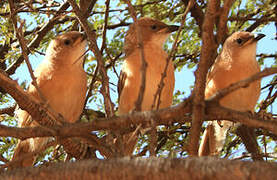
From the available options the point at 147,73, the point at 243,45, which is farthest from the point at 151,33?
the point at 243,45

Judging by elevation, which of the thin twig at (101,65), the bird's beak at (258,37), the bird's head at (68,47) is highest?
the bird's beak at (258,37)

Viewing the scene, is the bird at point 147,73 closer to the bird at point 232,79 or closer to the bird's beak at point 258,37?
the bird at point 232,79

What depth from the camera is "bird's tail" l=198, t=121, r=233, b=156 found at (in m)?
5.10

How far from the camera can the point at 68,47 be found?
511 centimetres

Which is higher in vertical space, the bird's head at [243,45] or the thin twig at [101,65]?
the bird's head at [243,45]

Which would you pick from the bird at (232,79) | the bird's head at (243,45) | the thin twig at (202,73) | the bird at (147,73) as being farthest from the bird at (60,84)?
the thin twig at (202,73)

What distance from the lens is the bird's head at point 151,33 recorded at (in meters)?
5.25

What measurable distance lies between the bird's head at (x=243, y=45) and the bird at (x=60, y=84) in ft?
6.03

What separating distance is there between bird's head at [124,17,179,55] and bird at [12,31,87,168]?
22.8 inches

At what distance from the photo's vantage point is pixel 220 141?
16.9 feet

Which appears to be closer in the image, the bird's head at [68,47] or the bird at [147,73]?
the bird at [147,73]

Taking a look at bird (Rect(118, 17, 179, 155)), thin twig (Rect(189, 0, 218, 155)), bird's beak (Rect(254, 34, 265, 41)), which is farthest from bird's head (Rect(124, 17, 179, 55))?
thin twig (Rect(189, 0, 218, 155))

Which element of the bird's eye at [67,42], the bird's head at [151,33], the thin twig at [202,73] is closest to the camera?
the thin twig at [202,73]

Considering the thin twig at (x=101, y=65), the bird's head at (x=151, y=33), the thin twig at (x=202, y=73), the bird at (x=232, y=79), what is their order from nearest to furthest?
1. the thin twig at (x=202, y=73)
2. the thin twig at (x=101, y=65)
3. the bird at (x=232, y=79)
4. the bird's head at (x=151, y=33)
